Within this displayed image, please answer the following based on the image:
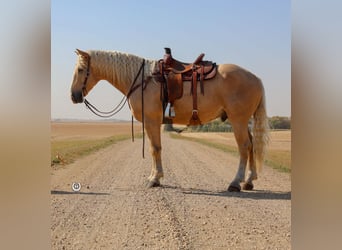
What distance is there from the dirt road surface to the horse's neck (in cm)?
36

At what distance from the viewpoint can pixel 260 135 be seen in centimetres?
228

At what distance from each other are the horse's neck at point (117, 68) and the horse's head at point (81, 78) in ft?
0.14

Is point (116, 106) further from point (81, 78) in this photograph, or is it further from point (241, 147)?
point (241, 147)

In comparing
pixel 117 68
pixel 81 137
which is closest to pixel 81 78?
pixel 117 68

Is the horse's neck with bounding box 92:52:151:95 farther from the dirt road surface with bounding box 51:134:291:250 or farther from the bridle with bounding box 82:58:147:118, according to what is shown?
the dirt road surface with bounding box 51:134:291:250

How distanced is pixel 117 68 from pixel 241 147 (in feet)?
2.73

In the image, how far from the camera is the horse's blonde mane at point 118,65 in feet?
7.22

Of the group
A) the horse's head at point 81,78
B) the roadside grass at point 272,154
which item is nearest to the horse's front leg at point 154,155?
the roadside grass at point 272,154

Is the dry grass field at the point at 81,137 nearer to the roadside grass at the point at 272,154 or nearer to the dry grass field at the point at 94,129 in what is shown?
the dry grass field at the point at 94,129

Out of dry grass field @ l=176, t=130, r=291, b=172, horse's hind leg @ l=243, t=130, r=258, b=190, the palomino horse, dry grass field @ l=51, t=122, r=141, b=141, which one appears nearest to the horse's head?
the palomino horse

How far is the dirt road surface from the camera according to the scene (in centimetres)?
205
